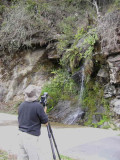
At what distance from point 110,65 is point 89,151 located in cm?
512

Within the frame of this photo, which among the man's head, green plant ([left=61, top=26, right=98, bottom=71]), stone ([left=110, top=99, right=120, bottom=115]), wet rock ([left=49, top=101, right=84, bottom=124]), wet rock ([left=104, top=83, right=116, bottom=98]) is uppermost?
green plant ([left=61, top=26, right=98, bottom=71])

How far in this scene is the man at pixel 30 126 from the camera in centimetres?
321

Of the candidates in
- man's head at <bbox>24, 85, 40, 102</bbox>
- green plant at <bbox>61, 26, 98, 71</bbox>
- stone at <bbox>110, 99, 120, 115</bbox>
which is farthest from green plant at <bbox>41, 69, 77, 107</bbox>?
man's head at <bbox>24, 85, 40, 102</bbox>

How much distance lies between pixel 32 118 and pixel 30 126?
129mm

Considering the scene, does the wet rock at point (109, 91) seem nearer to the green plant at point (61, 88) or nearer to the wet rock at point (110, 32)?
the wet rock at point (110, 32)

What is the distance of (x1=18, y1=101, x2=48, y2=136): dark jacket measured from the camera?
3.24 m

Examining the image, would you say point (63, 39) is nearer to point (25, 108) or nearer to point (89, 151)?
point (89, 151)

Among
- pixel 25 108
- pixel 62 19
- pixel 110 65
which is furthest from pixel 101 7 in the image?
pixel 25 108

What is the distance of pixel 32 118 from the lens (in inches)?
128

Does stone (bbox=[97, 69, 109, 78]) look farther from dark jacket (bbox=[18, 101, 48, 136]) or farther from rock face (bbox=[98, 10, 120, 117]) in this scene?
dark jacket (bbox=[18, 101, 48, 136])

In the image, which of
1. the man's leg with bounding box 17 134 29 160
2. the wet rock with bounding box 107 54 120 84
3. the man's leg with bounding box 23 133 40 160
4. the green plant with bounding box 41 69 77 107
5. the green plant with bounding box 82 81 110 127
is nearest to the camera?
the man's leg with bounding box 23 133 40 160

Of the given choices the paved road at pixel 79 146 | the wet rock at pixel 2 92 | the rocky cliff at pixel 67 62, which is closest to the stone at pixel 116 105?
the rocky cliff at pixel 67 62

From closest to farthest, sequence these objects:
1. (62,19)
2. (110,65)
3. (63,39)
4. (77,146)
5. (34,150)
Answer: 1. (34,150)
2. (77,146)
3. (110,65)
4. (63,39)
5. (62,19)

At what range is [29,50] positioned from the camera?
15914 millimetres
